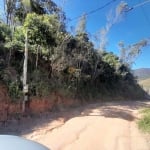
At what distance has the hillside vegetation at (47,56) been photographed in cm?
1385

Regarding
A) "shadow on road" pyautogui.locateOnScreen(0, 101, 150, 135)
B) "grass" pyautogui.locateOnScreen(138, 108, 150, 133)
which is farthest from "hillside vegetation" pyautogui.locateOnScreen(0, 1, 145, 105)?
"grass" pyautogui.locateOnScreen(138, 108, 150, 133)

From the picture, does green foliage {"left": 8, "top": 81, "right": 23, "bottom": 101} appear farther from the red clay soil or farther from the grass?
the grass

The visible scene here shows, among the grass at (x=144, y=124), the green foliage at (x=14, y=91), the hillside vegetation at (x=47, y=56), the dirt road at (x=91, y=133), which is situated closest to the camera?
the dirt road at (x=91, y=133)

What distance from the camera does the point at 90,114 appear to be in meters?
13.8

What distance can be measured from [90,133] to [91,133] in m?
0.04

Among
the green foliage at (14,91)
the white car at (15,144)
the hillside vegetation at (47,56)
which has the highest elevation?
the hillside vegetation at (47,56)

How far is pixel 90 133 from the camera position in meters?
10.3

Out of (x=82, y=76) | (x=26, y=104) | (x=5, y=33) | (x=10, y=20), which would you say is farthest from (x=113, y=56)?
(x=26, y=104)

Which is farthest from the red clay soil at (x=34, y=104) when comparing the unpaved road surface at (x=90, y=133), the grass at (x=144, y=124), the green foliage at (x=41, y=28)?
the grass at (x=144, y=124)

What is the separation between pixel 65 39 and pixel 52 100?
3963 mm

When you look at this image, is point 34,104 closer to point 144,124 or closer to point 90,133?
point 90,133

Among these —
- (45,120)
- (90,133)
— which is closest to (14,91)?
(45,120)

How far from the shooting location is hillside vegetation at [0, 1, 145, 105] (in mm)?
13852

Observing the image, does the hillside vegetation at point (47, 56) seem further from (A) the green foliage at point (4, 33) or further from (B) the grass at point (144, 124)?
(B) the grass at point (144, 124)
